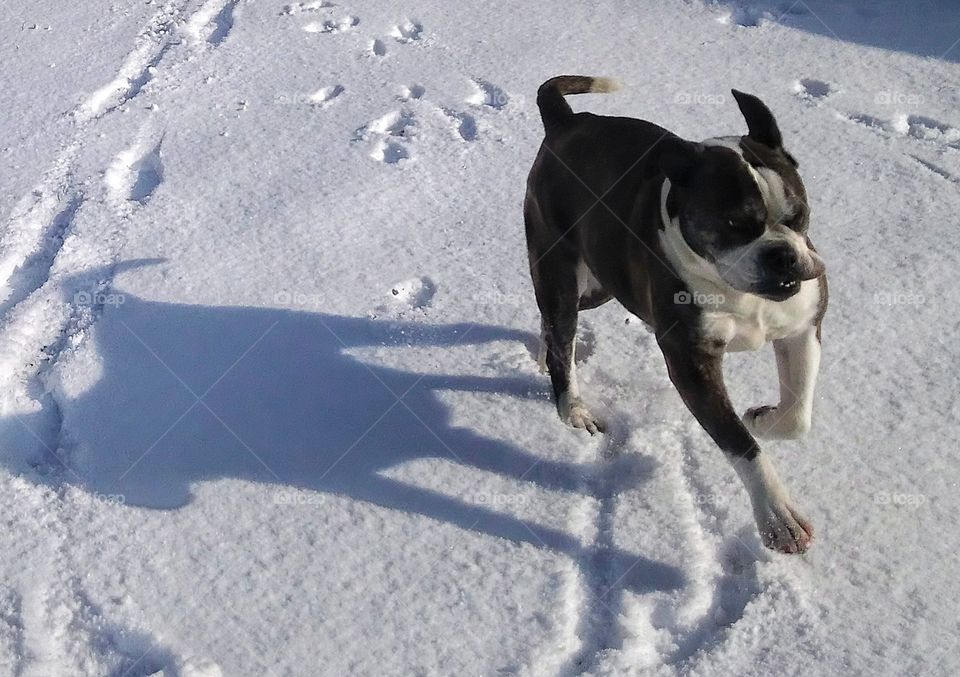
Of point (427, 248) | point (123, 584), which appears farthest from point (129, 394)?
point (427, 248)

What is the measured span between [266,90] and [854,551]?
4.38 meters

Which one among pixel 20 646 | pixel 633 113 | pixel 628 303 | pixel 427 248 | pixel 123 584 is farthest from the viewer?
pixel 633 113

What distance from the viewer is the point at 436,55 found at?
5984 mm

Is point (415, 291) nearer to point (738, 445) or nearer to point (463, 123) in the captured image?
point (463, 123)

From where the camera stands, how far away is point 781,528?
9.08 feet

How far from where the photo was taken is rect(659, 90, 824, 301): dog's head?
254 centimetres

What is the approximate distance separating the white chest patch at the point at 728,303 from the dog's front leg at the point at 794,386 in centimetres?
13

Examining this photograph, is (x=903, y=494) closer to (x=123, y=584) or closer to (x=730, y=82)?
(x=123, y=584)

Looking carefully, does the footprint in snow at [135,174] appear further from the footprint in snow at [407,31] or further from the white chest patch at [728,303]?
the white chest patch at [728,303]

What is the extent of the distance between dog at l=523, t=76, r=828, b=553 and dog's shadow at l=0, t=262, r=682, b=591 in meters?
0.40

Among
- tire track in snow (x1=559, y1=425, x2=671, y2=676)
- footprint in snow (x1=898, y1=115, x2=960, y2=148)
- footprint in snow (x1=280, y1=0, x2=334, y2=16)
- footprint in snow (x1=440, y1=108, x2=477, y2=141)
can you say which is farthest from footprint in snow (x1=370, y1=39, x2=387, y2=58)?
tire track in snow (x1=559, y1=425, x2=671, y2=676)

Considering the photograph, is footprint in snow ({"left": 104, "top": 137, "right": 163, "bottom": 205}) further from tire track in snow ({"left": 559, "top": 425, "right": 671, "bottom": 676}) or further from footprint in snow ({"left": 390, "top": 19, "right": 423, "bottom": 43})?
tire track in snow ({"left": 559, "top": 425, "right": 671, "bottom": 676})

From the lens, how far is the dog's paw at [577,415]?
346 centimetres

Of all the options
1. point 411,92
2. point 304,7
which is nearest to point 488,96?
point 411,92
